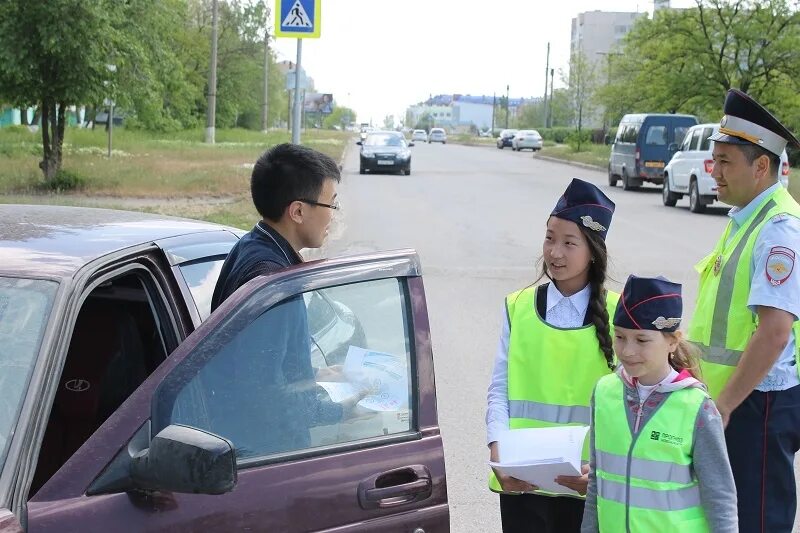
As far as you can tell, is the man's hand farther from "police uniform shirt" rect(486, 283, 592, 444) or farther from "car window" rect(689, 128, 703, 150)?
"car window" rect(689, 128, 703, 150)

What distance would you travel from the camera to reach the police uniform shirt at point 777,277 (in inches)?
119

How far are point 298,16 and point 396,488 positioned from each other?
34.8ft

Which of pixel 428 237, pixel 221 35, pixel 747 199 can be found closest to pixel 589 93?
pixel 221 35

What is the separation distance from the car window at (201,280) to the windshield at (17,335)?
2.56ft

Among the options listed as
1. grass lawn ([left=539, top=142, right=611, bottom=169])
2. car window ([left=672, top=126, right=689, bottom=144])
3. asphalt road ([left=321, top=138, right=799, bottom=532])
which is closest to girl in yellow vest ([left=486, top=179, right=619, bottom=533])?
asphalt road ([left=321, top=138, right=799, bottom=532])

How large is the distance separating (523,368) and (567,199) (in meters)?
0.52

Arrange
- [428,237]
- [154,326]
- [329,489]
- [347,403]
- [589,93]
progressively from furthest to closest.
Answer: [589,93], [428,237], [154,326], [347,403], [329,489]

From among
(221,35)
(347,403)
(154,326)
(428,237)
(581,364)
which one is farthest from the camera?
(221,35)

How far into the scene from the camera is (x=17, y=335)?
8.38ft

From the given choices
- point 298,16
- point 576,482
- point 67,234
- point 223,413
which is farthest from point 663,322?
point 298,16

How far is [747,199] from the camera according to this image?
325 cm

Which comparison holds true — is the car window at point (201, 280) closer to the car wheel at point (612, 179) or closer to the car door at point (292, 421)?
the car door at point (292, 421)

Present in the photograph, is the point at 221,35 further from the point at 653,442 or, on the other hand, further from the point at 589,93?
the point at 653,442

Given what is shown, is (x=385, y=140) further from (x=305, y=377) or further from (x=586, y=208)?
(x=305, y=377)
